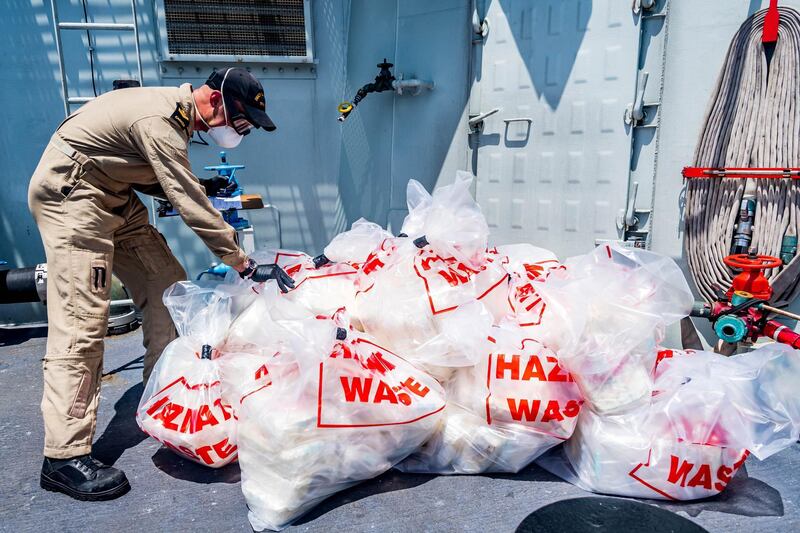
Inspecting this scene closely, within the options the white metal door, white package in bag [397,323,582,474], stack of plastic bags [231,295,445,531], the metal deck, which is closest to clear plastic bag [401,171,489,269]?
white package in bag [397,323,582,474]

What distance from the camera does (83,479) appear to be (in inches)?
74.9

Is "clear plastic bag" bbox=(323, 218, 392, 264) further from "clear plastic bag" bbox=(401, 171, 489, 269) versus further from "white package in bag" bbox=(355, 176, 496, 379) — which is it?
"clear plastic bag" bbox=(401, 171, 489, 269)

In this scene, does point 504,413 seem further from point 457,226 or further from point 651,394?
point 457,226

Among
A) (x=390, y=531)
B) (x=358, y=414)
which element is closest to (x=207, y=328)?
(x=358, y=414)

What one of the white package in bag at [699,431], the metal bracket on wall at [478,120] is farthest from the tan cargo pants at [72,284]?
the metal bracket on wall at [478,120]

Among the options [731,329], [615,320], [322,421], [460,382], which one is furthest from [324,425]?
[731,329]

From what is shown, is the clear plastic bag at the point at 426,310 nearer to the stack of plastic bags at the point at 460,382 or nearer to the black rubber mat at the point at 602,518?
the stack of plastic bags at the point at 460,382

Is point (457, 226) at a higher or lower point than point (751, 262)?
higher

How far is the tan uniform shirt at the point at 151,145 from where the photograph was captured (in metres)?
1.98

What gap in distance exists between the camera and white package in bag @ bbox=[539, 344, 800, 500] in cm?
A: 174

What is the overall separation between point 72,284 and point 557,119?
105 inches

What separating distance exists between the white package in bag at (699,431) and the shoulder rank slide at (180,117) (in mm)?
1892

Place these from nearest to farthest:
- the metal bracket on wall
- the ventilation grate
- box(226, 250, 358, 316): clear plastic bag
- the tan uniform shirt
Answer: the tan uniform shirt < box(226, 250, 358, 316): clear plastic bag < the metal bracket on wall < the ventilation grate

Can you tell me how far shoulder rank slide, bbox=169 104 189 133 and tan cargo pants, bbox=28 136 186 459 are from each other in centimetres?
37
